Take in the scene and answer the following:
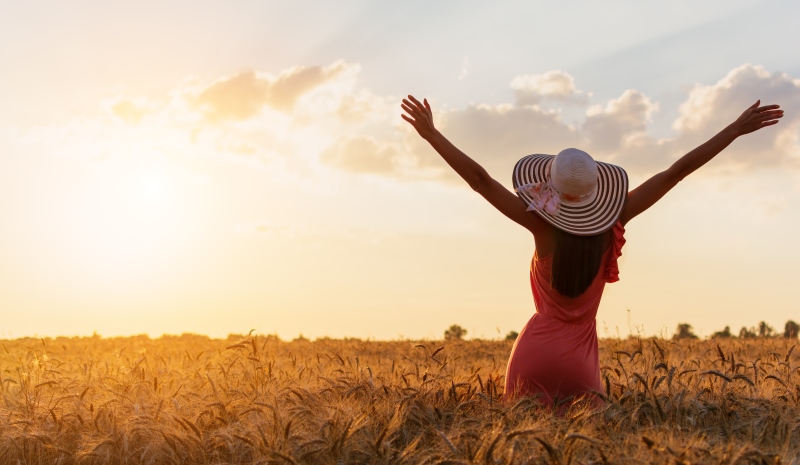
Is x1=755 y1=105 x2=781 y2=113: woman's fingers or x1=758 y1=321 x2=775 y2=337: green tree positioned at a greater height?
x1=755 y1=105 x2=781 y2=113: woman's fingers

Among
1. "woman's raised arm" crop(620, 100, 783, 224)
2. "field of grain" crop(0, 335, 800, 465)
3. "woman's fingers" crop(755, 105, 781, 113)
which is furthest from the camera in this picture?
"woman's fingers" crop(755, 105, 781, 113)

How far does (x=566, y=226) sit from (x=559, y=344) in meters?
1.11

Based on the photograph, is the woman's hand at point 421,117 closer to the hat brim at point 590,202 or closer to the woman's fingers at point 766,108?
the hat brim at point 590,202

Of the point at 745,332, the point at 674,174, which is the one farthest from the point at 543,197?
the point at 745,332

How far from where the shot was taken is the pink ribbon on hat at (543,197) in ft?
20.3

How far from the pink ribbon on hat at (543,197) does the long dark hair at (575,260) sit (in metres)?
0.22

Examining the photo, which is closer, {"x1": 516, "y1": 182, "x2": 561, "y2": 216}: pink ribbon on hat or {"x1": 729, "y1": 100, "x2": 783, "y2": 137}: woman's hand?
{"x1": 516, "y1": 182, "x2": 561, "y2": 216}: pink ribbon on hat

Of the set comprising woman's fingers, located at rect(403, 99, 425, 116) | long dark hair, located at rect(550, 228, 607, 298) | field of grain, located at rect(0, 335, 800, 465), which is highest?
woman's fingers, located at rect(403, 99, 425, 116)

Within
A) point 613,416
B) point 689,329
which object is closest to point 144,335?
point 689,329

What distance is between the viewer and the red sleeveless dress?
6556 mm

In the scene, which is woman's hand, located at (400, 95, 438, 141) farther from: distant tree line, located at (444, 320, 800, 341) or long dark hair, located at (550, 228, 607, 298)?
distant tree line, located at (444, 320, 800, 341)

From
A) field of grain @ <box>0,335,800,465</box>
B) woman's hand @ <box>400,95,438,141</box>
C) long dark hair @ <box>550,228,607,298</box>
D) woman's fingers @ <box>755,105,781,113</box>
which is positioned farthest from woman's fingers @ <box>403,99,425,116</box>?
woman's fingers @ <box>755,105,781,113</box>

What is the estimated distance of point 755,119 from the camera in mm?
6723

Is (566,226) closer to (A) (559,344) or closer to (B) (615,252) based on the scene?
(B) (615,252)
